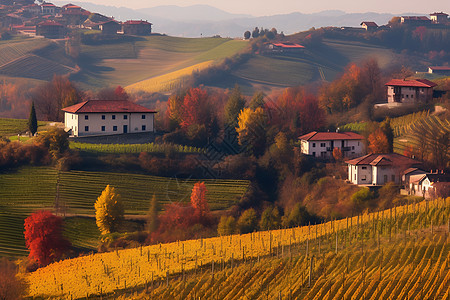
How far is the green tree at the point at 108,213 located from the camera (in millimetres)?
72438

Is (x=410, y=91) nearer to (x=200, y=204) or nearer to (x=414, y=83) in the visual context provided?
(x=414, y=83)

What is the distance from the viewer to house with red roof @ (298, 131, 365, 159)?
96.9m

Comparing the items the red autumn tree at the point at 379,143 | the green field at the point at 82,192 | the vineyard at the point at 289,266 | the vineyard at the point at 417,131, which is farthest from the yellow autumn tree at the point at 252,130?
the vineyard at the point at 289,266

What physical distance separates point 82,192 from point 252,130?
88.3ft

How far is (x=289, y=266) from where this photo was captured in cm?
4953

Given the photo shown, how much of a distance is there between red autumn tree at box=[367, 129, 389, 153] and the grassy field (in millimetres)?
41520

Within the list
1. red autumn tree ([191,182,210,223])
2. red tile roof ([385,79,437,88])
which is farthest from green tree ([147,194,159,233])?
red tile roof ([385,79,437,88])

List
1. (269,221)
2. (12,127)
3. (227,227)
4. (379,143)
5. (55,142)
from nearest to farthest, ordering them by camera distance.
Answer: (227,227), (269,221), (55,142), (379,143), (12,127)

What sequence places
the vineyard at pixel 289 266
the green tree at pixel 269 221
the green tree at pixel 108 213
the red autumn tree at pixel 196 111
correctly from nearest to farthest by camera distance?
the vineyard at pixel 289 266 < the green tree at pixel 269 221 < the green tree at pixel 108 213 < the red autumn tree at pixel 196 111

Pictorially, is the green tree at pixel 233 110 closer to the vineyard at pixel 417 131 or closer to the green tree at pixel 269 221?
the vineyard at pixel 417 131

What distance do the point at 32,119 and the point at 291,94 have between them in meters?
50.0

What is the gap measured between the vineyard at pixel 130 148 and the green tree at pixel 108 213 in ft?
56.3

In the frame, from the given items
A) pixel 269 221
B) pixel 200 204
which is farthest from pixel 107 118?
pixel 269 221

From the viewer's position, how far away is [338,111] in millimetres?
122625
